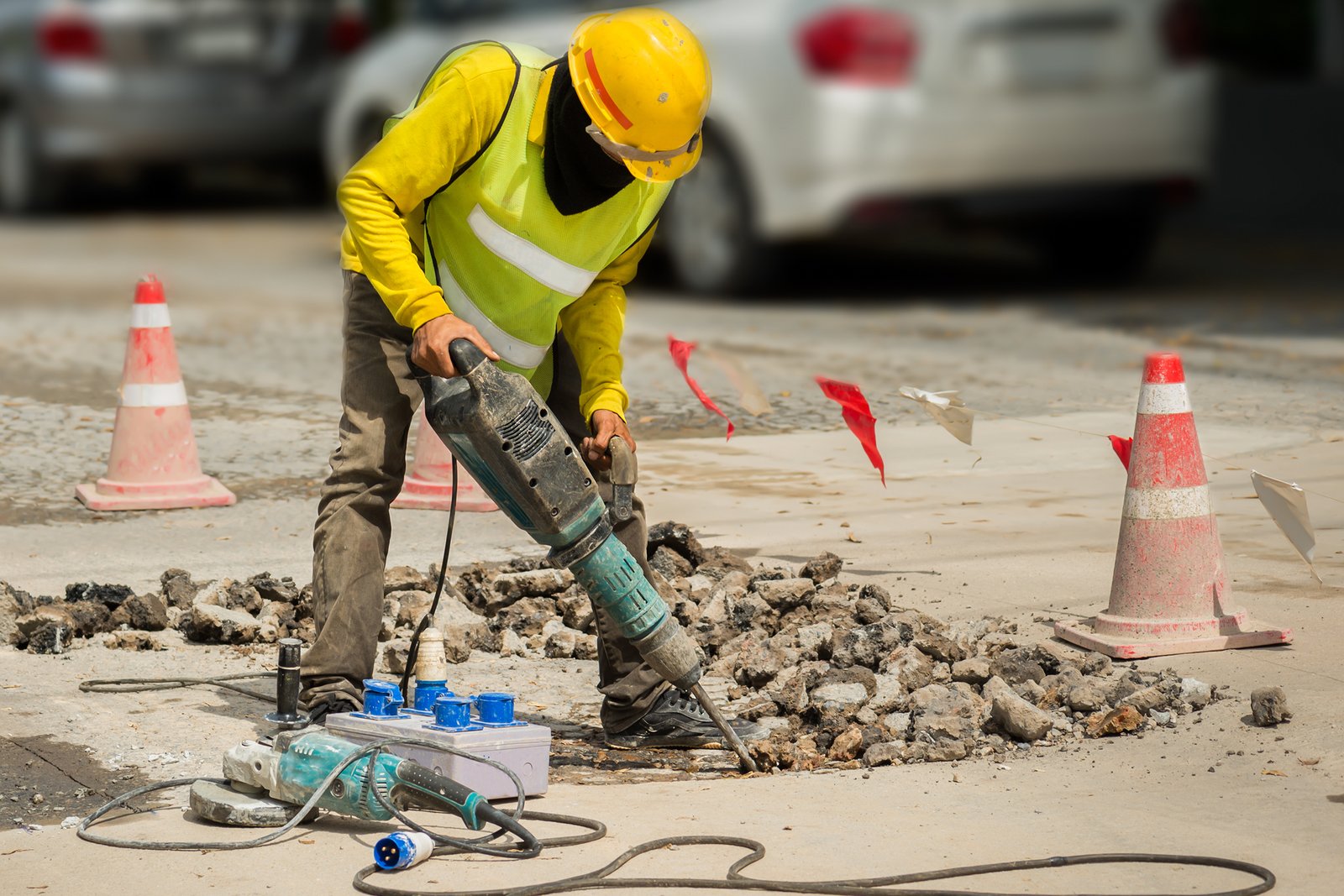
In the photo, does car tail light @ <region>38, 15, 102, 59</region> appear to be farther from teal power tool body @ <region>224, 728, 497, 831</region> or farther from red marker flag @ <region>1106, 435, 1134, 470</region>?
teal power tool body @ <region>224, 728, 497, 831</region>

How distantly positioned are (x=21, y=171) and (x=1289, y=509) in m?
12.7

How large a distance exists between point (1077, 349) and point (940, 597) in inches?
170

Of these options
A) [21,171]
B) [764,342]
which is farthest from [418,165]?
[21,171]

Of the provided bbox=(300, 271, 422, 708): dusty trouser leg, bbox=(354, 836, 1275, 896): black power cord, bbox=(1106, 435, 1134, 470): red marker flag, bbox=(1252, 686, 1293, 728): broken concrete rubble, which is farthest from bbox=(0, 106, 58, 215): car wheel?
bbox=(354, 836, 1275, 896): black power cord

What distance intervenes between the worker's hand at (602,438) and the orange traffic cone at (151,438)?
2.59 meters

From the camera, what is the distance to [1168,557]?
5.24 metres

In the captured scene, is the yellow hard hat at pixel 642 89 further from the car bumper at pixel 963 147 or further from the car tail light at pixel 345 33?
the car tail light at pixel 345 33

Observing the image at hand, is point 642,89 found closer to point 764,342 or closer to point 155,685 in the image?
point 155,685

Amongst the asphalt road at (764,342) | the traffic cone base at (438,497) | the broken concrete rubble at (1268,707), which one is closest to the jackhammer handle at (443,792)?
the broken concrete rubble at (1268,707)

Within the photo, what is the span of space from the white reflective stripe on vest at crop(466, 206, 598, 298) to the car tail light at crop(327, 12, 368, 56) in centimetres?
1192

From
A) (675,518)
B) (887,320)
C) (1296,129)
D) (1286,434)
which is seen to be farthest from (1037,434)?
(1296,129)

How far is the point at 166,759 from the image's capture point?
4.55m

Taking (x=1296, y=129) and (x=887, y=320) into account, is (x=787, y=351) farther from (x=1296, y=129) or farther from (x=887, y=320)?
(x=1296, y=129)

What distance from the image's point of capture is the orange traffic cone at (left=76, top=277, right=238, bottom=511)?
6980mm
